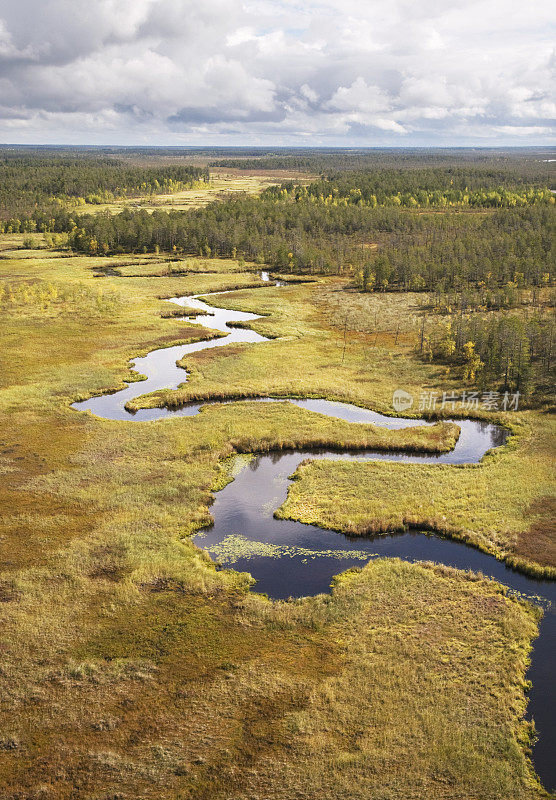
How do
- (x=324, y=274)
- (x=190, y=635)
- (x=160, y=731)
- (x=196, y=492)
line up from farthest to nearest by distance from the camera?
(x=324, y=274) < (x=196, y=492) < (x=190, y=635) < (x=160, y=731)

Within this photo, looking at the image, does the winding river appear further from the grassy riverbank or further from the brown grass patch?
the brown grass patch

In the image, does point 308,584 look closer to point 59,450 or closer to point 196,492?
point 196,492

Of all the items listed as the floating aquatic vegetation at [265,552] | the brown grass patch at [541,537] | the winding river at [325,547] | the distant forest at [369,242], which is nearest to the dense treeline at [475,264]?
the distant forest at [369,242]

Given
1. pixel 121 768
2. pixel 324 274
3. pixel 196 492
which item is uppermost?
pixel 324 274

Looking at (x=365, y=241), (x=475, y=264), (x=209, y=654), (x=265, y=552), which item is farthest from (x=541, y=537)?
(x=365, y=241)

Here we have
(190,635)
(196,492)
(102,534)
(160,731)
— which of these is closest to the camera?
(160,731)

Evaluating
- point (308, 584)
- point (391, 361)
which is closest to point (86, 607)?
point (308, 584)

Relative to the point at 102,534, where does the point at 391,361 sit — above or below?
above

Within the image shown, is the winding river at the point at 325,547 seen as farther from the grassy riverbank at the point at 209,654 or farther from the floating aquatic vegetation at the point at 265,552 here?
the grassy riverbank at the point at 209,654
